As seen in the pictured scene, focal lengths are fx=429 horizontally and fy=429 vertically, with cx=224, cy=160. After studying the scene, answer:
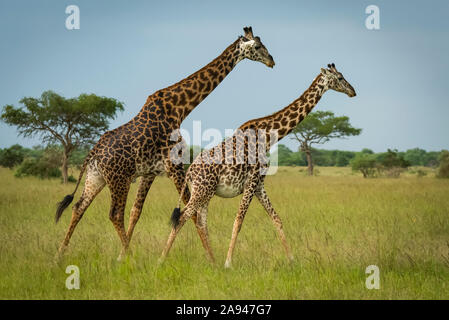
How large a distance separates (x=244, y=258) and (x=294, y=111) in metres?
2.55

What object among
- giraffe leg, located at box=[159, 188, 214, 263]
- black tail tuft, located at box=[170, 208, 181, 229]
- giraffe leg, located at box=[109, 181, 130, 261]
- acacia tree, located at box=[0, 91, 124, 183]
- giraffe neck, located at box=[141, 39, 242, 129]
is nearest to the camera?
black tail tuft, located at box=[170, 208, 181, 229]

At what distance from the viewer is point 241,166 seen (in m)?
6.58

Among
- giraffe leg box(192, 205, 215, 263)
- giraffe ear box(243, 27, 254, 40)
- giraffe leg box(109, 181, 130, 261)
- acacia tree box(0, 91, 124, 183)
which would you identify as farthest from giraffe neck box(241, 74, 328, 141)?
acacia tree box(0, 91, 124, 183)

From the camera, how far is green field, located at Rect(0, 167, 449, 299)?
549 centimetres

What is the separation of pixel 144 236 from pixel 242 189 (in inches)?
110

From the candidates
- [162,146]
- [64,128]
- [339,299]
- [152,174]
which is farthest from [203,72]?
[64,128]

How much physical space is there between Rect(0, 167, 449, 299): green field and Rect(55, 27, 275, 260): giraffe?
0.76m

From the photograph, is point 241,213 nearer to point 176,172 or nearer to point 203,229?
point 203,229

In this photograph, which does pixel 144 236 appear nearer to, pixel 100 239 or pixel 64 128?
pixel 100 239

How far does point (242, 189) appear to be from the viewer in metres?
6.73

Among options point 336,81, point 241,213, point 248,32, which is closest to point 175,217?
point 241,213

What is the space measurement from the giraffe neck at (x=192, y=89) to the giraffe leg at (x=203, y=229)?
57.2 inches

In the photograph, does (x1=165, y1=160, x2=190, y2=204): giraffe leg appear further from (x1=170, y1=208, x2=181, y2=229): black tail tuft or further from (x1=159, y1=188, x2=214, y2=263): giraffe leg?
(x1=170, y1=208, x2=181, y2=229): black tail tuft

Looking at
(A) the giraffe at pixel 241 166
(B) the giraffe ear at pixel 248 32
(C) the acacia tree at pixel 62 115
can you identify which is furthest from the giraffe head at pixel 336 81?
(C) the acacia tree at pixel 62 115
